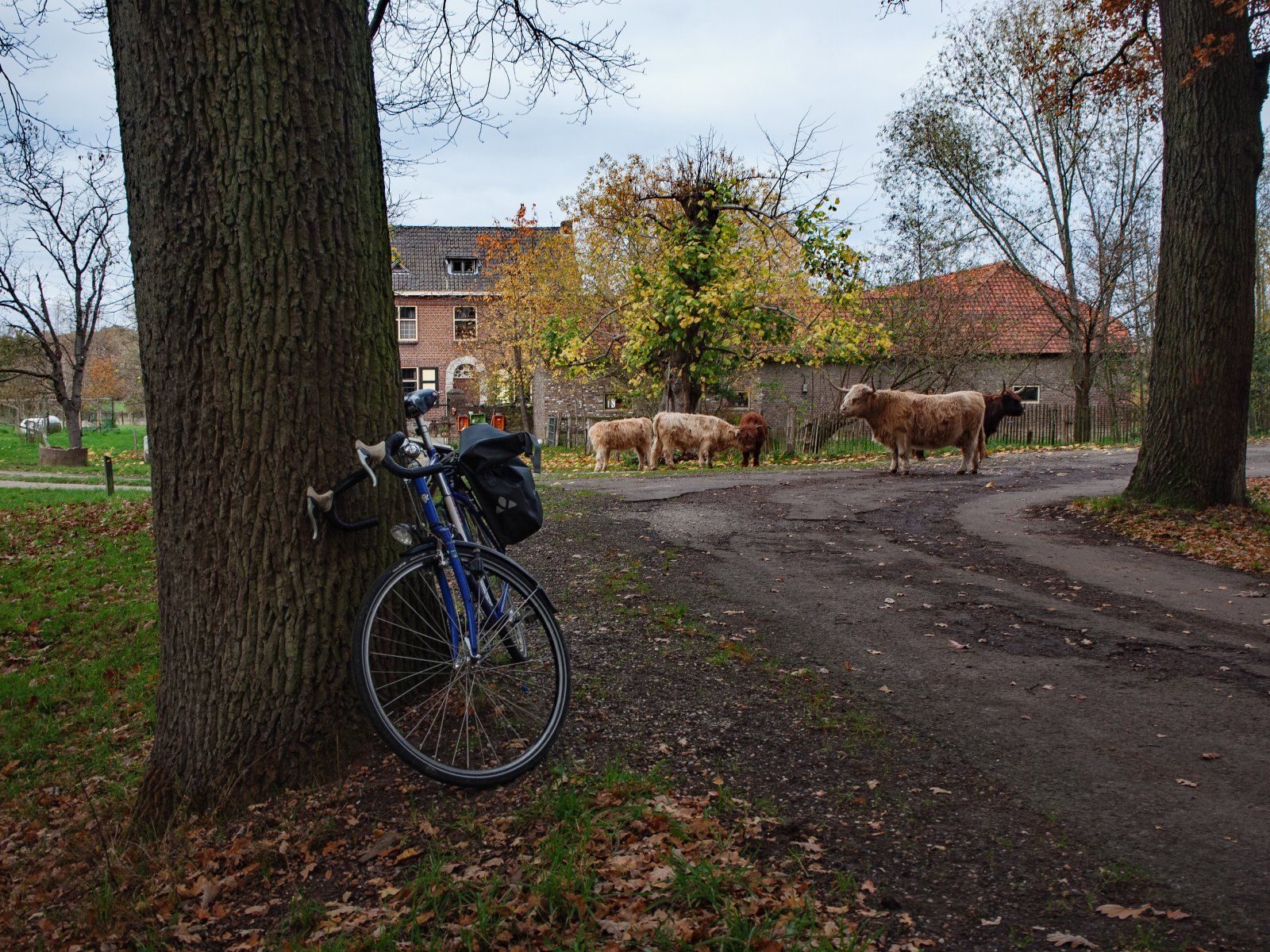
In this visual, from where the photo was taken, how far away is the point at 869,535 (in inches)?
399

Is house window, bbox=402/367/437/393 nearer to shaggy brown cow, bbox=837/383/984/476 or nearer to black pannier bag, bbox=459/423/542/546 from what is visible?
shaggy brown cow, bbox=837/383/984/476

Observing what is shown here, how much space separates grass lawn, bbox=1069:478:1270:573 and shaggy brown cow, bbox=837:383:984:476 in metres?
5.92

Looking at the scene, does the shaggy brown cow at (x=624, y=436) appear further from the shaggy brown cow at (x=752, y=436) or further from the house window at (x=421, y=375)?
the house window at (x=421, y=375)

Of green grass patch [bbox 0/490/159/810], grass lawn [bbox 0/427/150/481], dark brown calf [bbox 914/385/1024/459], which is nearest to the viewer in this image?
green grass patch [bbox 0/490/159/810]

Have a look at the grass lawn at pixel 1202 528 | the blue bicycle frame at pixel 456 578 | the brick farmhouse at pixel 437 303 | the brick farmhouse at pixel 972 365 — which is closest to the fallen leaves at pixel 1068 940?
the blue bicycle frame at pixel 456 578

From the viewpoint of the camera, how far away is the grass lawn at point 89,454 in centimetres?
2684

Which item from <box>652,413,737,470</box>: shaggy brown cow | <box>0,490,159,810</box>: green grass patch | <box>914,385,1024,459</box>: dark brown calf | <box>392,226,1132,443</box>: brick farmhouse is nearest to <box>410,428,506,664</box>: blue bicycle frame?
<box>0,490,159,810</box>: green grass patch

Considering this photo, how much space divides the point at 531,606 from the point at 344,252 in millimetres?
1754

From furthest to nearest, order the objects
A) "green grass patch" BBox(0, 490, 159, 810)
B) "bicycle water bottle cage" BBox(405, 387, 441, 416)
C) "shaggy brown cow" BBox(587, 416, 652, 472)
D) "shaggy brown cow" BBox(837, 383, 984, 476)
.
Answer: "shaggy brown cow" BBox(587, 416, 652, 472) → "shaggy brown cow" BBox(837, 383, 984, 476) → "green grass patch" BBox(0, 490, 159, 810) → "bicycle water bottle cage" BBox(405, 387, 441, 416)

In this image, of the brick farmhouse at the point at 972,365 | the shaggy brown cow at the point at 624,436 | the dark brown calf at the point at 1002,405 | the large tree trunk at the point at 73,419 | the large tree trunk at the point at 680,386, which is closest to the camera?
the dark brown calf at the point at 1002,405

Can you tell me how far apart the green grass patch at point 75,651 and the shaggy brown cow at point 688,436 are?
13495mm

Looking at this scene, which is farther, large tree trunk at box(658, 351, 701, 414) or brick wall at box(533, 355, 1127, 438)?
brick wall at box(533, 355, 1127, 438)

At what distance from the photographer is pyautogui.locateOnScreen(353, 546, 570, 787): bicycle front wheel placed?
3.96 meters

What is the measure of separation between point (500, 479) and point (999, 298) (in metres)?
32.1
